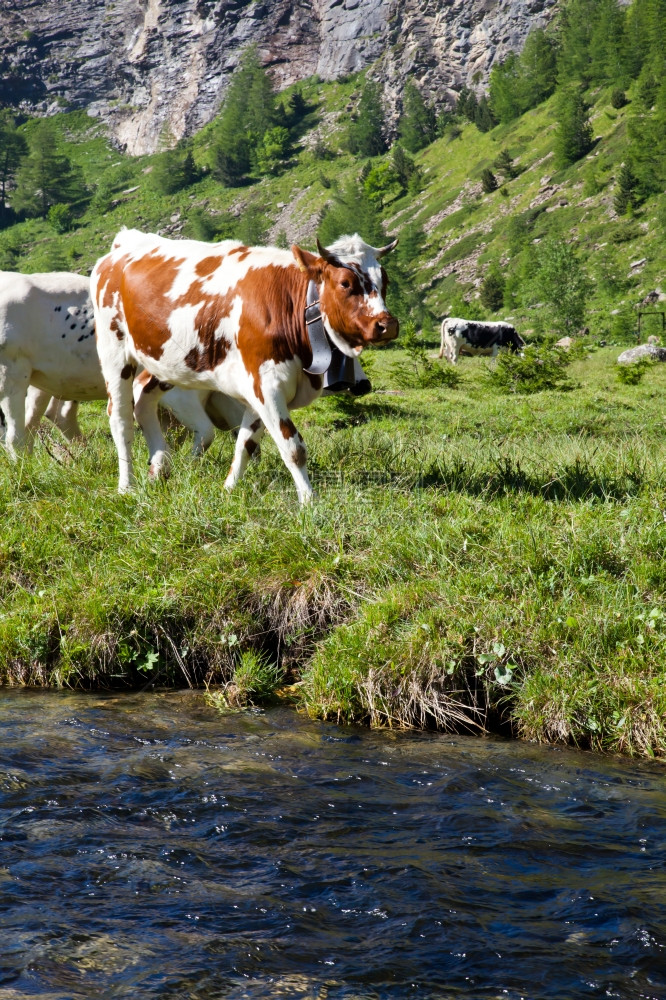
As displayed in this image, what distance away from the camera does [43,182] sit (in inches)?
7318

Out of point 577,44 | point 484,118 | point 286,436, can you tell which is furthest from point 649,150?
point 286,436

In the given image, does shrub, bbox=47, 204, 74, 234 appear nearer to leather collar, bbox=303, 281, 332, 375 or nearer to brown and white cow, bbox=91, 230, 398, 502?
brown and white cow, bbox=91, 230, 398, 502

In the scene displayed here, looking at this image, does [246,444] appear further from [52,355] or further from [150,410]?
[52,355]

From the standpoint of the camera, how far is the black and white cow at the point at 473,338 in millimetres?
35906

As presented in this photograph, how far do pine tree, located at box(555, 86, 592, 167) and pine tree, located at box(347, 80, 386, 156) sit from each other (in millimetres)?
58881

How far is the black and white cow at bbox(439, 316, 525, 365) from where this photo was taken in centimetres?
3591

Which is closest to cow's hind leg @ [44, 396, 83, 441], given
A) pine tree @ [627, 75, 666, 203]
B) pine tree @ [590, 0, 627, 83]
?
pine tree @ [627, 75, 666, 203]

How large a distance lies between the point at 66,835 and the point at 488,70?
615ft

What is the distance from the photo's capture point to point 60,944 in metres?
3.23

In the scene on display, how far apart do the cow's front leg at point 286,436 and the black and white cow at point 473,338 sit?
28.5 metres

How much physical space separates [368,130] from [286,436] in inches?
6886

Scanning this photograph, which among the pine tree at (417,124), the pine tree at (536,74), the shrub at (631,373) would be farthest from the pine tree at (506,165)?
the shrub at (631,373)

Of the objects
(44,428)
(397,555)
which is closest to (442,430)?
(44,428)

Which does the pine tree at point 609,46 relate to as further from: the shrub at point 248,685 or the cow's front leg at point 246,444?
the shrub at point 248,685
